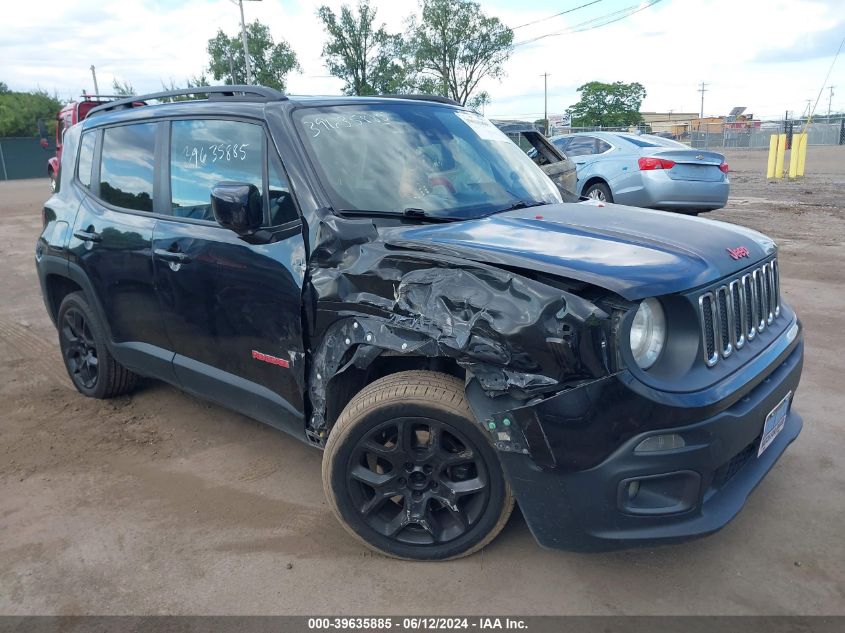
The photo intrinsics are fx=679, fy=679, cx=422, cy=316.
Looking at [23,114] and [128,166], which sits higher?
[23,114]

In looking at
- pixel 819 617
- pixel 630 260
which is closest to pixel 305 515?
pixel 630 260

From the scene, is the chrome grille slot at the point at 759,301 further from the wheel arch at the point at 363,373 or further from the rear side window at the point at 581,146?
the rear side window at the point at 581,146

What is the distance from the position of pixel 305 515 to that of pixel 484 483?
107 cm

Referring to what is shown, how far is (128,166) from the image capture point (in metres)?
4.04

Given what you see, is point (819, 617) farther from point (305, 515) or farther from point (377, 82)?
point (377, 82)

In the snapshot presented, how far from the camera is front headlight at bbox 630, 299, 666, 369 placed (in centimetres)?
238

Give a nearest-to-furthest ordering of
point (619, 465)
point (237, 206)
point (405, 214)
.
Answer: point (619, 465) → point (237, 206) → point (405, 214)

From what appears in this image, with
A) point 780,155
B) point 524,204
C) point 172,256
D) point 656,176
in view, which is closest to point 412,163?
point 524,204

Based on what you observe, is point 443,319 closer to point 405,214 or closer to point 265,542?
point 405,214

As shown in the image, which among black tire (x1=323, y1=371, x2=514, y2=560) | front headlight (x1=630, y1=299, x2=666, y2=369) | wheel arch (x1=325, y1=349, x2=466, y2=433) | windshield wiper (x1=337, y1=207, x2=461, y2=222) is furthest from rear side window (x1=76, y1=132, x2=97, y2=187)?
front headlight (x1=630, y1=299, x2=666, y2=369)

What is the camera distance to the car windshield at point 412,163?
312 cm

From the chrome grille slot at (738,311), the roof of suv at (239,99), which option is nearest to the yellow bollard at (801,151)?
the roof of suv at (239,99)

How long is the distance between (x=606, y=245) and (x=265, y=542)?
197 centimetres

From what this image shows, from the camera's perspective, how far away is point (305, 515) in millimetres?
3277
